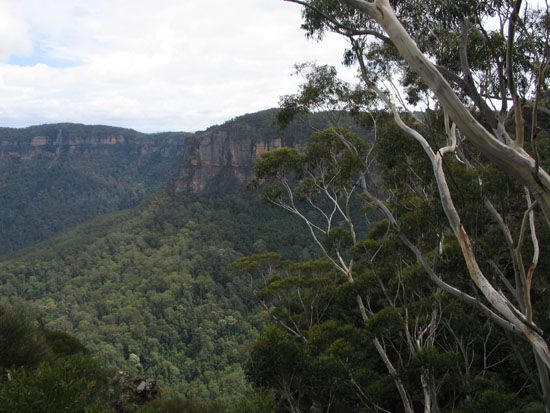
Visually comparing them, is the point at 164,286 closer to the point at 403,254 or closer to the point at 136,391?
the point at 136,391

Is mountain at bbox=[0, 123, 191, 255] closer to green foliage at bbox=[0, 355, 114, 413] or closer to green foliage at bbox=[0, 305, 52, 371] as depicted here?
green foliage at bbox=[0, 305, 52, 371]

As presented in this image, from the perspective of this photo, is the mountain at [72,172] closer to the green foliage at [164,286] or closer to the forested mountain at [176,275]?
the green foliage at [164,286]

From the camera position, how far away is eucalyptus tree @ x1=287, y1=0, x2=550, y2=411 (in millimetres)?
3910

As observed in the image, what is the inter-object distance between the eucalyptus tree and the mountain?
132 m

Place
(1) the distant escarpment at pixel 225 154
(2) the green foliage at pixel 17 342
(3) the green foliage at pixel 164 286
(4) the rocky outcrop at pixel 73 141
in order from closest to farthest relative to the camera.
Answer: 1. (2) the green foliage at pixel 17 342
2. (3) the green foliage at pixel 164 286
3. (1) the distant escarpment at pixel 225 154
4. (4) the rocky outcrop at pixel 73 141

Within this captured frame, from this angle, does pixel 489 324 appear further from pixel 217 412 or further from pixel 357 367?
pixel 217 412

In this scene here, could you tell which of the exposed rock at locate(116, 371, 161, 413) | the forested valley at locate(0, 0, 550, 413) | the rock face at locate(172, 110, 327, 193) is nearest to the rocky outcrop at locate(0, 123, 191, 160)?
the rock face at locate(172, 110, 327, 193)

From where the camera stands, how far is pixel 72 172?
505 ft

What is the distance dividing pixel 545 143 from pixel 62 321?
146 feet

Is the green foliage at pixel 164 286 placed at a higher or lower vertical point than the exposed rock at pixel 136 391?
lower

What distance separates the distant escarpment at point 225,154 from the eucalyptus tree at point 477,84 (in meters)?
72.7

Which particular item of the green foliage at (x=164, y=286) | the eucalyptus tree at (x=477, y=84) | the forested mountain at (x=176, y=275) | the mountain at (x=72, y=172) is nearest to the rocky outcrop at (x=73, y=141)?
the mountain at (x=72, y=172)

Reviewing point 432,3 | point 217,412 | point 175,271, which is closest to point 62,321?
point 175,271

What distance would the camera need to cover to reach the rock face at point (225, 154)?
276 feet
